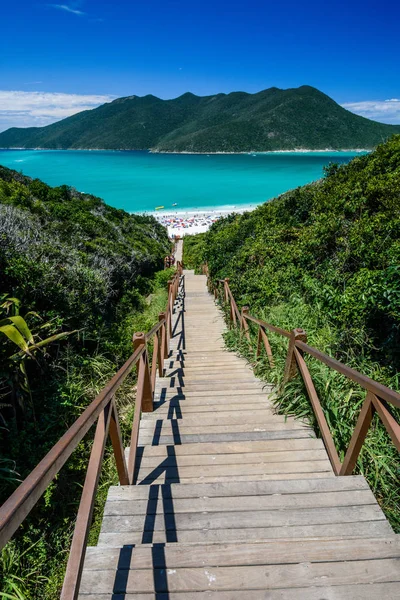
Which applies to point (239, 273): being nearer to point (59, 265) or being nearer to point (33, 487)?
point (59, 265)

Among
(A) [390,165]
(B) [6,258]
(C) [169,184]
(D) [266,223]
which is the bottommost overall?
(C) [169,184]

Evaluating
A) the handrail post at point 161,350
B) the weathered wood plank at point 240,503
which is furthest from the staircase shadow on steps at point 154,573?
the handrail post at point 161,350

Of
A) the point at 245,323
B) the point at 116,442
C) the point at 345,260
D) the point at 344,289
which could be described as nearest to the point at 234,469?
the point at 116,442

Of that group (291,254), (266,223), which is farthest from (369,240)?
(266,223)

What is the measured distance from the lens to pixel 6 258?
5246mm

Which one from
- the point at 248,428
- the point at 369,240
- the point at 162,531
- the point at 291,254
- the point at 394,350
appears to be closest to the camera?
the point at 162,531

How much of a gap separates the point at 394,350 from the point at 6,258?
5.83 meters

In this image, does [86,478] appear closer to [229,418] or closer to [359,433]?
[359,433]

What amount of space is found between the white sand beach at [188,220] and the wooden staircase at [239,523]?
34.8 m

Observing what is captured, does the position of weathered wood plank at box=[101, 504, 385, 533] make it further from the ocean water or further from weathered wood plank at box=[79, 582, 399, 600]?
the ocean water

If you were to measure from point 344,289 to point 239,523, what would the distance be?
4.23m

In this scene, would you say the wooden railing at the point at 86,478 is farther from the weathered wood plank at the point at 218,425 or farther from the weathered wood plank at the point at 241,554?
the weathered wood plank at the point at 218,425

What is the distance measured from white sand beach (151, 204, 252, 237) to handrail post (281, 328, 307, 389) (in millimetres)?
34005

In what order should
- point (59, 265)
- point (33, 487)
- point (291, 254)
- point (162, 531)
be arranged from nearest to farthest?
point (33, 487), point (162, 531), point (59, 265), point (291, 254)
